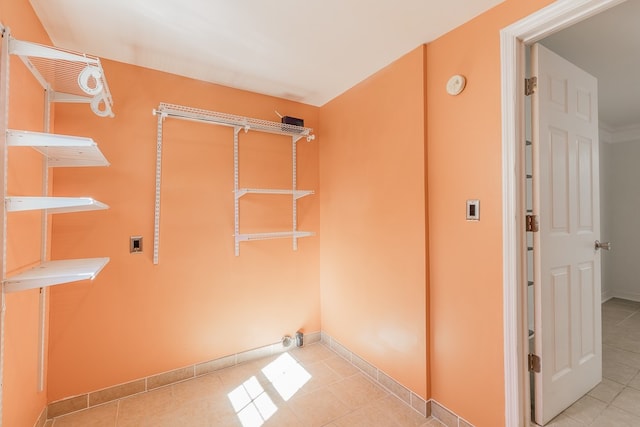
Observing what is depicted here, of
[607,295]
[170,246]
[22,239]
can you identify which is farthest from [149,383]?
[607,295]

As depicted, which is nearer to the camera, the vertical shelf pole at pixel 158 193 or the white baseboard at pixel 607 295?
the vertical shelf pole at pixel 158 193

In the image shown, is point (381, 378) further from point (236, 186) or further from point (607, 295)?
point (607, 295)

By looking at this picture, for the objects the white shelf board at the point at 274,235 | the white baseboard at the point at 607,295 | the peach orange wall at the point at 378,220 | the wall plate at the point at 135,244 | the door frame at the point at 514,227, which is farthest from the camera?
the white baseboard at the point at 607,295

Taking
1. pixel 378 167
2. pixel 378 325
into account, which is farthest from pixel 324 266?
pixel 378 167

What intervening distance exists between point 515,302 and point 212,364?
220cm

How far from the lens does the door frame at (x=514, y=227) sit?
56.6 inches

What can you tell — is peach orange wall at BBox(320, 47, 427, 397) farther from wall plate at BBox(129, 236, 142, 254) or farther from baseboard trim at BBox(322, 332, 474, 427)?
wall plate at BBox(129, 236, 142, 254)

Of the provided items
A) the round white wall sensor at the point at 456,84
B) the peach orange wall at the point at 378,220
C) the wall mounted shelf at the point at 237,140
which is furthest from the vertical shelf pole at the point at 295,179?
the round white wall sensor at the point at 456,84

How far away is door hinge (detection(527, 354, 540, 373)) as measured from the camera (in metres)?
1.56

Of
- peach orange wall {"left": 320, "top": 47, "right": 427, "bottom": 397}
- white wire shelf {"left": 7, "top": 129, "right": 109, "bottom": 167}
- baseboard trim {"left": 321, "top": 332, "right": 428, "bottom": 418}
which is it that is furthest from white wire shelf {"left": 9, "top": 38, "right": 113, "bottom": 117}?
baseboard trim {"left": 321, "top": 332, "right": 428, "bottom": 418}

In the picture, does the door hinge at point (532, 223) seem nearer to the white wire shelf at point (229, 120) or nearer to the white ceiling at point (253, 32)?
the white ceiling at point (253, 32)

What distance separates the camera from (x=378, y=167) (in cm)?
221

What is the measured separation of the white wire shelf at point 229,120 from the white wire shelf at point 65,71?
424 mm

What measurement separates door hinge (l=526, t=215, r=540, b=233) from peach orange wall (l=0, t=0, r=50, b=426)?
8.20ft
